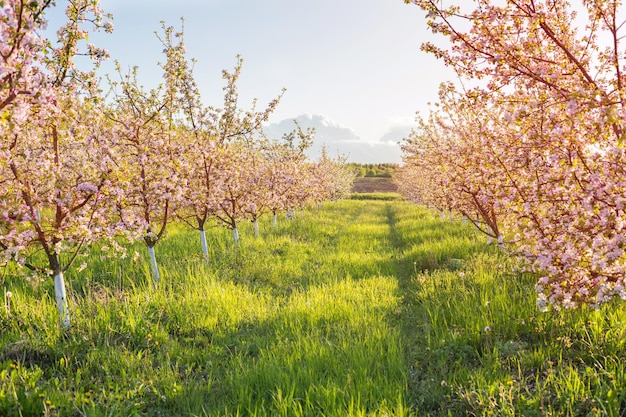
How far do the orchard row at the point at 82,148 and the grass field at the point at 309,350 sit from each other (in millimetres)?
925

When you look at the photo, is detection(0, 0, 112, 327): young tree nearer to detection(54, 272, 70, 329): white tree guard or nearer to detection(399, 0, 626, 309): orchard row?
detection(54, 272, 70, 329): white tree guard

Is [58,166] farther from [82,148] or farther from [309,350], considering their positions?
[309,350]

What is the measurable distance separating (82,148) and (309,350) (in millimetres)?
4525

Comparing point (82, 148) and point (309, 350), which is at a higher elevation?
point (82, 148)

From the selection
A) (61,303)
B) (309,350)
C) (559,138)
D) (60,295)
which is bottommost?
(309,350)

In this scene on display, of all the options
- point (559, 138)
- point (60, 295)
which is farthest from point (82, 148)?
point (559, 138)

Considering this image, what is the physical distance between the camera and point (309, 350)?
4.99 metres

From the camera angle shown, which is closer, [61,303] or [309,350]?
[309,350]

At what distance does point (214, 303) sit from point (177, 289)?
126cm

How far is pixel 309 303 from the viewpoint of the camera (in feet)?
22.2

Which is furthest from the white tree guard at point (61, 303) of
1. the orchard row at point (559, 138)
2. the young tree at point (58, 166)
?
the orchard row at point (559, 138)

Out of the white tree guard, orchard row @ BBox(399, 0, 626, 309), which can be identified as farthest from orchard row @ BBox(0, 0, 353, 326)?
orchard row @ BBox(399, 0, 626, 309)

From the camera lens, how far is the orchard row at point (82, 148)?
144 inches

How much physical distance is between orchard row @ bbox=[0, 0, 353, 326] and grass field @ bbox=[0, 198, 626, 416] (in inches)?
36.4
